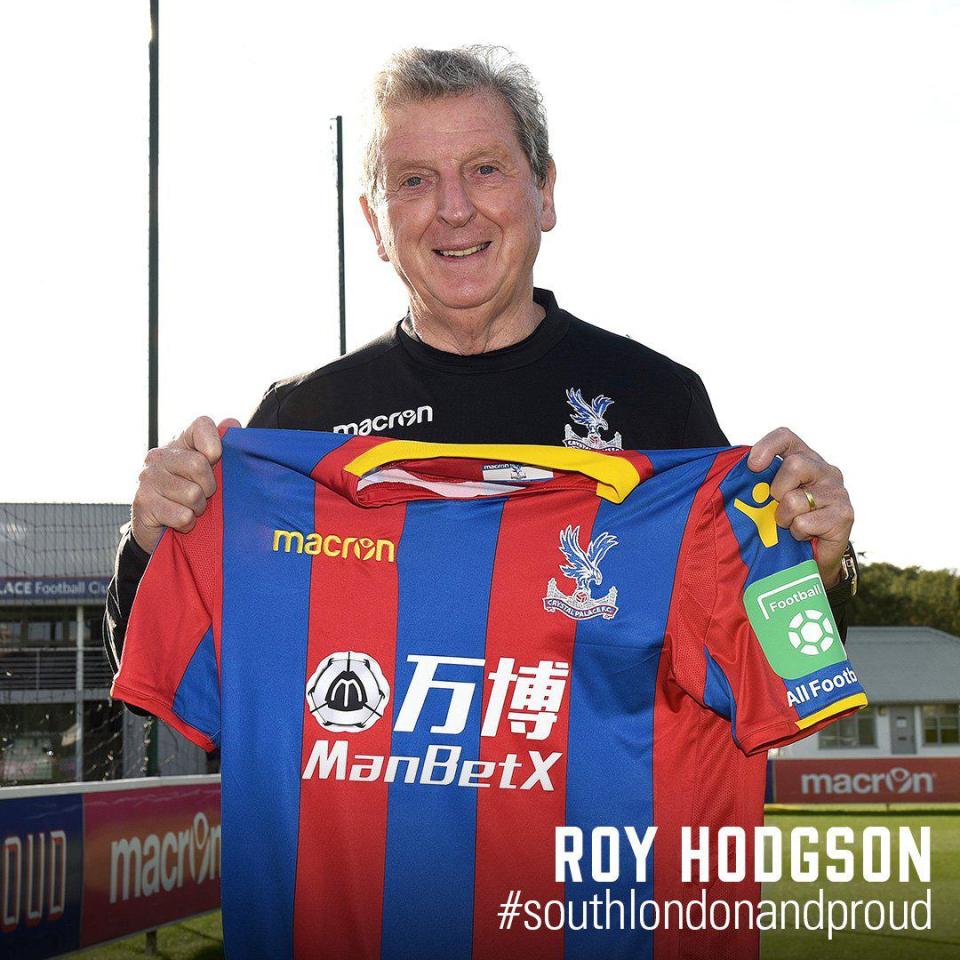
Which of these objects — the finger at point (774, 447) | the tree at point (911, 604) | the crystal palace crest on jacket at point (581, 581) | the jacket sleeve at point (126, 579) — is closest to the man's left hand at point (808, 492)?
the finger at point (774, 447)

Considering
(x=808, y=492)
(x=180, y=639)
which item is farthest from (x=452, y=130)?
(x=180, y=639)

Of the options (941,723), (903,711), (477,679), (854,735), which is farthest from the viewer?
(941,723)

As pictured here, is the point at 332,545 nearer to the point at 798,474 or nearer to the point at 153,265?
the point at 798,474

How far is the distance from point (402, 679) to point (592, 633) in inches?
13.6

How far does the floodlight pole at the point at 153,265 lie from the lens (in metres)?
7.24

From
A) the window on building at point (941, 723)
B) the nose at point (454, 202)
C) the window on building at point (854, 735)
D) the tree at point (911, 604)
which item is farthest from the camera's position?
the tree at point (911, 604)

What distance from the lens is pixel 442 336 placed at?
245 cm

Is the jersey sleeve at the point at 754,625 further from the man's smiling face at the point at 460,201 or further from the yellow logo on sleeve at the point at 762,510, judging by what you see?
the man's smiling face at the point at 460,201

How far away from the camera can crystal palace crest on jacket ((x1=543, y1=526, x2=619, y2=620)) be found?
204 centimetres

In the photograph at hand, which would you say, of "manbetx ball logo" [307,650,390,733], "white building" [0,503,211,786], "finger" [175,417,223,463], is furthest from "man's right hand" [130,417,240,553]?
"white building" [0,503,211,786]

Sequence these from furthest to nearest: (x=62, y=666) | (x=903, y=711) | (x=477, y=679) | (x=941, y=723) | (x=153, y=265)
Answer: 1. (x=941, y=723)
2. (x=903, y=711)
3. (x=62, y=666)
4. (x=153, y=265)
5. (x=477, y=679)

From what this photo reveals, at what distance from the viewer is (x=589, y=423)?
2320 millimetres

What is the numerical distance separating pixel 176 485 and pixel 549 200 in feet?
3.33

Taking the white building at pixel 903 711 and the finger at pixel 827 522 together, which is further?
the white building at pixel 903 711
